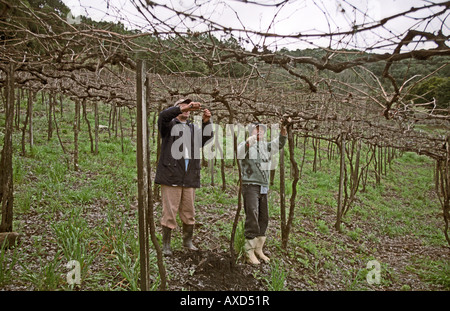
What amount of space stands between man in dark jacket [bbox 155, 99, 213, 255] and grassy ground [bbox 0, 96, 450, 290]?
0.46m

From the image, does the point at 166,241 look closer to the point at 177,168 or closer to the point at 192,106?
the point at 177,168

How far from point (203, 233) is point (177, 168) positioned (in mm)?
1662

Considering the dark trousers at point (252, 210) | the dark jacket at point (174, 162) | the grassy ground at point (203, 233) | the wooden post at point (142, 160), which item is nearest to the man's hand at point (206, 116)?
the dark jacket at point (174, 162)

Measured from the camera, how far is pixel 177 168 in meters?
3.50

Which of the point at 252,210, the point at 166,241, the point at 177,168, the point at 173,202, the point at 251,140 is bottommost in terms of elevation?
the point at 166,241

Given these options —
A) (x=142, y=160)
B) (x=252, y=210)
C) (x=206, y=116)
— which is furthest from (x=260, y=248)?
(x=142, y=160)

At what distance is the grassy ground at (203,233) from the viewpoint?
3039mm

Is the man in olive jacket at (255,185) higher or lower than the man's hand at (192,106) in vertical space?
lower

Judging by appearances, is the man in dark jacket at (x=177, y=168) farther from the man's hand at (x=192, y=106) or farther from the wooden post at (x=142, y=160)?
the wooden post at (x=142, y=160)

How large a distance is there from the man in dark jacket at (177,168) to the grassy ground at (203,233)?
1.52 ft

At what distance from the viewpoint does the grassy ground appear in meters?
3.04

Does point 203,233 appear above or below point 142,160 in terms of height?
below

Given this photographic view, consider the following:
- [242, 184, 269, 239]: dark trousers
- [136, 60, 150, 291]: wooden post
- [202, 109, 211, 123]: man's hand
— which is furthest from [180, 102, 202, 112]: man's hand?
[242, 184, 269, 239]: dark trousers
